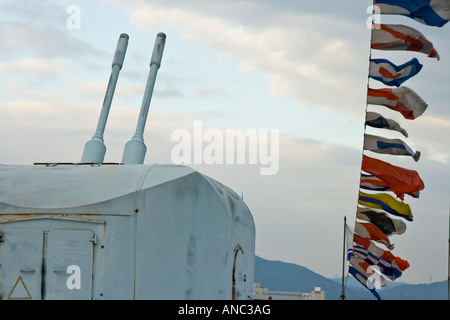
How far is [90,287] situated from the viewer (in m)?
10.5

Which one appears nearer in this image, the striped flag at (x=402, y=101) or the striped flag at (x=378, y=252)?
the striped flag at (x=402, y=101)

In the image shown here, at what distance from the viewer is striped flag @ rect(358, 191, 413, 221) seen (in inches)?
733

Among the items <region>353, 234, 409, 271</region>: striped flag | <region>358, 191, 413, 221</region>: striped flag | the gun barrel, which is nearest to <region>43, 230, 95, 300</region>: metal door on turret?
the gun barrel

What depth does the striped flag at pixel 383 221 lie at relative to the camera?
19203mm

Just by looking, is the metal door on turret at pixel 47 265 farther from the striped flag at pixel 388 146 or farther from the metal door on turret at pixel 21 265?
the striped flag at pixel 388 146

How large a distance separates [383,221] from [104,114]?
28.5 ft

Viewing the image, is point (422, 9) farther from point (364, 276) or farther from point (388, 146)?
point (364, 276)

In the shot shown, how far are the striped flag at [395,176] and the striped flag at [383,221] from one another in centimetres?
223

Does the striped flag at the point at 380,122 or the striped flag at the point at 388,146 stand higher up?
the striped flag at the point at 380,122

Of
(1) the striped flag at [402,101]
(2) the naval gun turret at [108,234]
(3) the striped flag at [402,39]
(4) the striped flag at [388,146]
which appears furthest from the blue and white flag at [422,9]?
(2) the naval gun turret at [108,234]

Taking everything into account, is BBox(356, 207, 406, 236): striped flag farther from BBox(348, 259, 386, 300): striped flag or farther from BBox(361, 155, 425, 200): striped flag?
BBox(348, 259, 386, 300): striped flag
